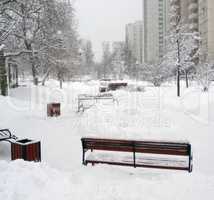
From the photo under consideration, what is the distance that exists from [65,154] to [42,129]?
4304 mm

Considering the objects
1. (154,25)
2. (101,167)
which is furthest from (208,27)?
(101,167)

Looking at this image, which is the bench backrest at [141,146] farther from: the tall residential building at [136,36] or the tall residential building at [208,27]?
the tall residential building at [136,36]

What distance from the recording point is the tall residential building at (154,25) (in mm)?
114312

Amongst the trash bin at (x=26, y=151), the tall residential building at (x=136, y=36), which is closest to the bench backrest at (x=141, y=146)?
the trash bin at (x=26, y=151)

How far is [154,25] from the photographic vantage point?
119312 mm

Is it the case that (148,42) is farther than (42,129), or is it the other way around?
(148,42)

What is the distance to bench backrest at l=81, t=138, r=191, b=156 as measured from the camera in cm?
612

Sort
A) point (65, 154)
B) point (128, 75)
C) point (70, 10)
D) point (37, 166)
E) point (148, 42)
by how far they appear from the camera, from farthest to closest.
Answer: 1. point (148, 42)
2. point (128, 75)
3. point (70, 10)
4. point (65, 154)
5. point (37, 166)

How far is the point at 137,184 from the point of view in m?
5.43

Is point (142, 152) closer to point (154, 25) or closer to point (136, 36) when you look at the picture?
point (154, 25)

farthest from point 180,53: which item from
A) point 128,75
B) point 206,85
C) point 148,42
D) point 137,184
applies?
point 148,42

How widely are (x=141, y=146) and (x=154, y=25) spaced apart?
11916 centimetres

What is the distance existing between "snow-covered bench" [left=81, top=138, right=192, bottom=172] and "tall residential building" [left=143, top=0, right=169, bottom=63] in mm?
107771

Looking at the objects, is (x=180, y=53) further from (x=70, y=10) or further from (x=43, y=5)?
(x=43, y=5)
